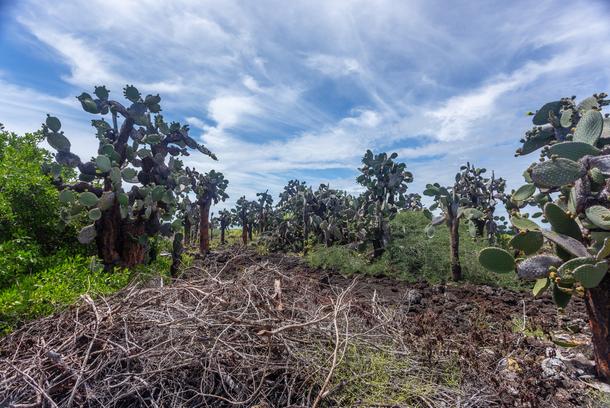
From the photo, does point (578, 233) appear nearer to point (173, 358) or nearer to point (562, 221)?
point (562, 221)

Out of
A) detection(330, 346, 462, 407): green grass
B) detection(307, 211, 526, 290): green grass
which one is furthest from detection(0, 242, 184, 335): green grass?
detection(307, 211, 526, 290): green grass

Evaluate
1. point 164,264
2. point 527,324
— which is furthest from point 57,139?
point 527,324

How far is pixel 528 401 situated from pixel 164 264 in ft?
18.0

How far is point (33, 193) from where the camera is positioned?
16.1 ft

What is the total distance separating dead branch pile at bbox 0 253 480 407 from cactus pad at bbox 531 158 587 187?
1.70 metres

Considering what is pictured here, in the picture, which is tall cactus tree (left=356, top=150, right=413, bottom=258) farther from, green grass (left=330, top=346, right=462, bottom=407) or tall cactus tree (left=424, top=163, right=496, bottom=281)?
green grass (left=330, top=346, right=462, bottom=407)

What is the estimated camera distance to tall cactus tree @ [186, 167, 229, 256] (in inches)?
541

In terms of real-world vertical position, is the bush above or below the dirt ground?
above

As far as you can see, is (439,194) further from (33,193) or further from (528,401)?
(33,193)

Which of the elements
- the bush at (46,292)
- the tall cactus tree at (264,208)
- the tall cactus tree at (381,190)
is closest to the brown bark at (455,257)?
the tall cactus tree at (381,190)

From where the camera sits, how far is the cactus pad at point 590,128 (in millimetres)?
2809

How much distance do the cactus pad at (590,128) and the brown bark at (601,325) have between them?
1062 millimetres

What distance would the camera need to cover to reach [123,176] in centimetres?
529

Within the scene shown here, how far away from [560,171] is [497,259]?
0.83m
